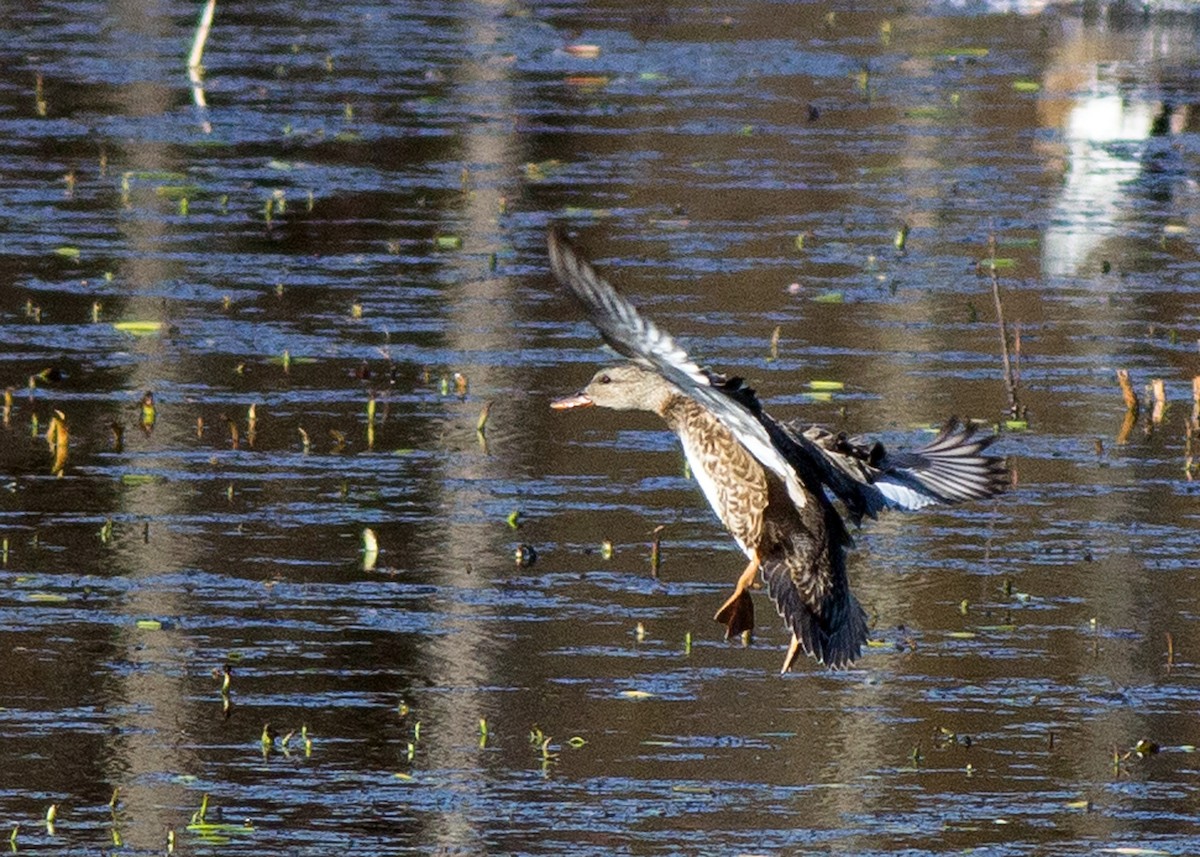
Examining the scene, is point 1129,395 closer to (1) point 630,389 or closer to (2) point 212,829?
(1) point 630,389

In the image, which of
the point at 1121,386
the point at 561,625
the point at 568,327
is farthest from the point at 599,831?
the point at 568,327

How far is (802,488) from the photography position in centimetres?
726

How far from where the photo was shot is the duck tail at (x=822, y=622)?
7.19 metres

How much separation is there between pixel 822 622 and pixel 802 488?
376 mm

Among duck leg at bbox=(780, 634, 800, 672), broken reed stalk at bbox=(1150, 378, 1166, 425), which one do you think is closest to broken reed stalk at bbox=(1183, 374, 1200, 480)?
broken reed stalk at bbox=(1150, 378, 1166, 425)

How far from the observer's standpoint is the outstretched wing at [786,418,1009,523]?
745 centimetres

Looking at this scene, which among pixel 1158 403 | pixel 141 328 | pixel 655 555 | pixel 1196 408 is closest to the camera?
pixel 655 555

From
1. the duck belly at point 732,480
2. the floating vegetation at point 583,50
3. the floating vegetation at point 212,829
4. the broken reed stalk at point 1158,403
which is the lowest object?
the floating vegetation at point 212,829

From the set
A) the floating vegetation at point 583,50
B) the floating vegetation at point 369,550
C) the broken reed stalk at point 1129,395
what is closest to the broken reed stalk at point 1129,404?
the broken reed stalk at point 1129,395

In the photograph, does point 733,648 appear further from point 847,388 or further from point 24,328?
point 24,328

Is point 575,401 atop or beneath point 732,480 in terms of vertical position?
atop

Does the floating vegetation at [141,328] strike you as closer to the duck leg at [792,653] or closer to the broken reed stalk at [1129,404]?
the broken reed stalk at [1129,404]

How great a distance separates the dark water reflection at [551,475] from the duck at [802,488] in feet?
0.88

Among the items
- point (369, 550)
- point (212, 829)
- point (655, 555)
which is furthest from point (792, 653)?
point (369, 550)
